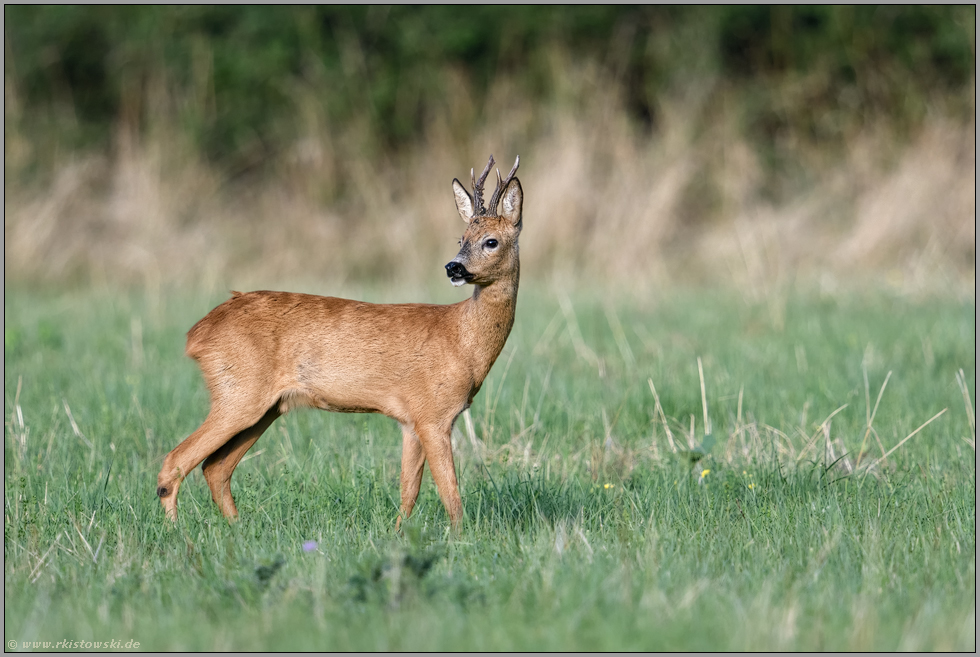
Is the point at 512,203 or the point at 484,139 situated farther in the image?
the point at 484,139

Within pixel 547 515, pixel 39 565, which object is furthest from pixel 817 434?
pixel 39 565

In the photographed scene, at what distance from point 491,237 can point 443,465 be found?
923 millimetres

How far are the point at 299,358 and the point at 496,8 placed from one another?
46.5 feet

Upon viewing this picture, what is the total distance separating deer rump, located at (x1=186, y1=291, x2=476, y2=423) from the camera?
4.48m

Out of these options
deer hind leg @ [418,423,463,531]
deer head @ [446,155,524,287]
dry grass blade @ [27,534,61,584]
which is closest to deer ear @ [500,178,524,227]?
deer head @ [446,155,524,287]

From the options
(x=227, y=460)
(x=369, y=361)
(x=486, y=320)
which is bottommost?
(x=227, y=460)

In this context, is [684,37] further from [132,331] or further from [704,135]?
[132,331]

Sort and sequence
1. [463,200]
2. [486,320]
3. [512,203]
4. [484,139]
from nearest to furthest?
[486,320]
[512,203]
[463,200]
[484,139]

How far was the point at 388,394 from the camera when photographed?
14.8 feet

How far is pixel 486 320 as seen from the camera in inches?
178

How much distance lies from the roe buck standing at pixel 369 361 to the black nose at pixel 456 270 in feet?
0.50

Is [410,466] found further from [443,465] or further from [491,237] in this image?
[491,237]

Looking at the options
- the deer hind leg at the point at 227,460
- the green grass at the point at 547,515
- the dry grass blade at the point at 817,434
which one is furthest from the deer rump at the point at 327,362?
the dry grass blade at the point at 817,434

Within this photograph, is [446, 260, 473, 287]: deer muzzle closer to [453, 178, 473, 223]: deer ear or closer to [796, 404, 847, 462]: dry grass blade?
[453, 178, 473, 223]: deer ear
